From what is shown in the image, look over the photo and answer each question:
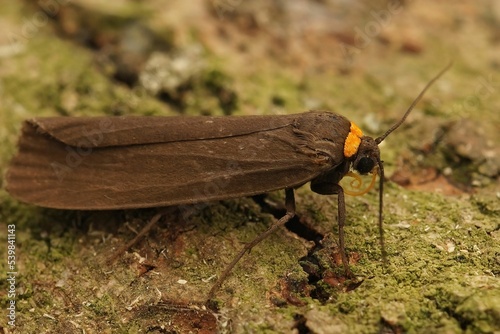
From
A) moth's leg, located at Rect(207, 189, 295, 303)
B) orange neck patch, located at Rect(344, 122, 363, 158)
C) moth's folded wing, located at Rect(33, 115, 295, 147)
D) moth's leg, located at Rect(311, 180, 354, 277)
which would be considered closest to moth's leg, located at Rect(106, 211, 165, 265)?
moth's folded wing, located at Rect(33, 115, 295, 147)

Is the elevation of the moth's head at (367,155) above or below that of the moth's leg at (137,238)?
above

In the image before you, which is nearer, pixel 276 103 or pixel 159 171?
pixel 159 171

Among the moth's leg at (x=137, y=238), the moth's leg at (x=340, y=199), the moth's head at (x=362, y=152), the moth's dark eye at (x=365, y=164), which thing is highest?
the moth's head at (x=362, y=152)

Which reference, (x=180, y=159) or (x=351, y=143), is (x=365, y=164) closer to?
(x=351, y=143)

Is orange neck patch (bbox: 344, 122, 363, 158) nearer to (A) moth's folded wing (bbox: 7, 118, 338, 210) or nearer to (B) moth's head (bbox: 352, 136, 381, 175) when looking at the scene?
(B) moth's head (bbox: 352, 136, 381, 175)

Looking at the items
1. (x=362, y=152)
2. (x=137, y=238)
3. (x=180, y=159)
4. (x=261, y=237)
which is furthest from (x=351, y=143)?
(x=137, y=238)

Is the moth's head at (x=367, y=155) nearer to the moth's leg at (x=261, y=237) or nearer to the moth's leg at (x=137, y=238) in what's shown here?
the moth's leg at (x=261, y=237)

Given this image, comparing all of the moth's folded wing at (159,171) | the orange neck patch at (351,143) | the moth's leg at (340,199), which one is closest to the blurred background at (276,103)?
the moth's leg at (340,199)
